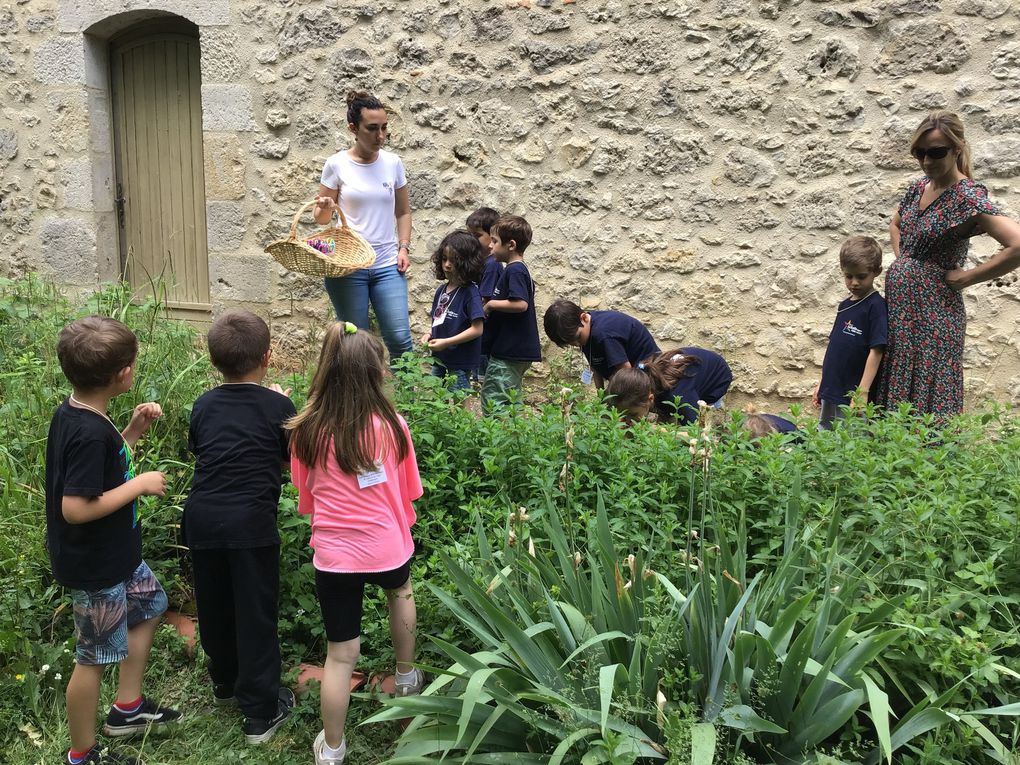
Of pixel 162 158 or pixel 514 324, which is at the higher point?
pixel 162 158

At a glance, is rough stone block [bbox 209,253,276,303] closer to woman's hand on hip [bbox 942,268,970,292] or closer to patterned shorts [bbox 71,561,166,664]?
patterned shorts [bbox 71,561,166,664]

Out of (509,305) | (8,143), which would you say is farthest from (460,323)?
(8,143)

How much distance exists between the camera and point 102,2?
675 centimetres

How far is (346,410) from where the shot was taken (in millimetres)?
2668

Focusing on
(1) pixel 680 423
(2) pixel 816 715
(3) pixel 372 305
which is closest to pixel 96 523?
(2) pixel 816 715

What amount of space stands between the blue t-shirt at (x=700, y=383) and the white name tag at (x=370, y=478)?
2.05 meters

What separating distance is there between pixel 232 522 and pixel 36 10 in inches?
238

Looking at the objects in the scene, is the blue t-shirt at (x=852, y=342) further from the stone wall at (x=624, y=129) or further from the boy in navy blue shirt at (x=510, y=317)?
the boy in navy blue shirt at (x=510, y=317)

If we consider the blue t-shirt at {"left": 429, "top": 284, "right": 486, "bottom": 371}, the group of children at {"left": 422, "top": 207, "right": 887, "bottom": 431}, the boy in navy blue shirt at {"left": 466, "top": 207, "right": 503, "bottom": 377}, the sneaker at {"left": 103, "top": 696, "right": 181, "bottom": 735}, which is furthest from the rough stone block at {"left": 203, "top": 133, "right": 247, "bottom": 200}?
the sneaker at {"left": 103, "top": 696, "right": 181, "bottom": 735}

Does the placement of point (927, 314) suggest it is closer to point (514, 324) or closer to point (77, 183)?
point (514, 324)

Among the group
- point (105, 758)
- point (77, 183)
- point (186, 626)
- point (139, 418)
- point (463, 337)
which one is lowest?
point (105, 758)

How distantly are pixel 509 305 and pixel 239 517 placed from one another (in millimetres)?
2622

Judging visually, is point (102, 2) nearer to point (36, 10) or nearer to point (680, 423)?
point (36, 10)

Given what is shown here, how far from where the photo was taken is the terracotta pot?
3196 mm
